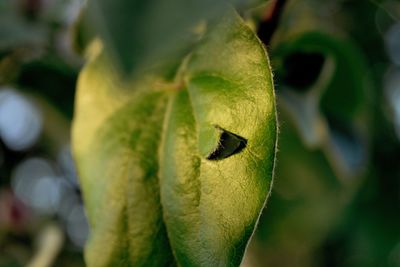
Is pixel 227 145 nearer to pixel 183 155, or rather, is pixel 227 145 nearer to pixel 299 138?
pixel 183 155

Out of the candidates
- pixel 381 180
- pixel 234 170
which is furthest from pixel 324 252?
pixel 234 170

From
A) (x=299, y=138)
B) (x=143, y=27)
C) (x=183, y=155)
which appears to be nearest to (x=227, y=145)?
(x=183, y=155)

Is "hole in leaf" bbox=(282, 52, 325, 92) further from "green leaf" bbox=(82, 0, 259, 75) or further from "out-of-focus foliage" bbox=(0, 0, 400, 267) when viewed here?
"green leaf" bbox=(82, 0, 259, 75)

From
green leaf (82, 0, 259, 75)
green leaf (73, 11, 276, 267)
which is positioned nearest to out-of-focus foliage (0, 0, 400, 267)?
green leaf (73, 11, 276, 267)

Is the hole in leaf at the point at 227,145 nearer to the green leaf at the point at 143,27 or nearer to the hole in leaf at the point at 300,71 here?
the green leaf at the point at 143,27

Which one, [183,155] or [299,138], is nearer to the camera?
[183,155]

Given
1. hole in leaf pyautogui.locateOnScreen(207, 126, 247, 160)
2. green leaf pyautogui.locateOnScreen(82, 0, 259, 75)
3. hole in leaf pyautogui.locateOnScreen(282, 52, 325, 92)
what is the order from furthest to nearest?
1. hole in leaf pyautogui.locateOnScreen(282, 52, 325, 92)
2. hole in leaf pyautogui.locateOnScreen(207, 126, 247, 160)
3. green leaf pyautogui.locateOnScreen(82, 0, 259, 75)

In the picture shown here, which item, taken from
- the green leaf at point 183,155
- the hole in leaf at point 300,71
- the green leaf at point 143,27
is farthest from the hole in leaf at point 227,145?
the hole in leaf at point 300,71
